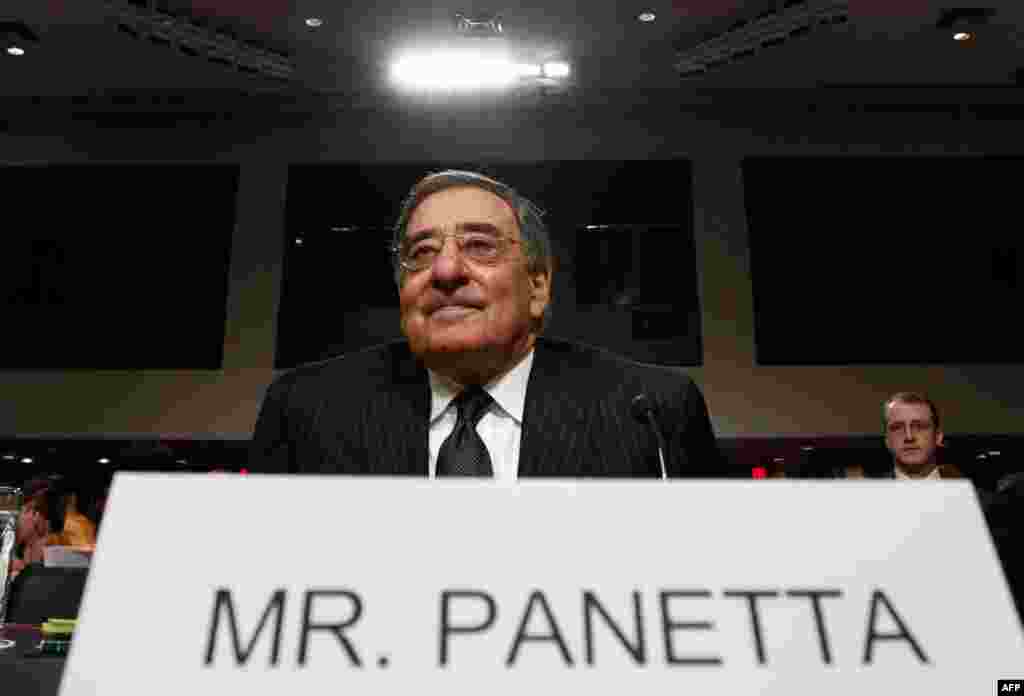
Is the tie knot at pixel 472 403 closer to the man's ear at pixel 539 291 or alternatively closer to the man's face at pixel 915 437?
the man's ear at pixel 539 291

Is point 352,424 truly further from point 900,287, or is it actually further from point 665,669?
point 900,287

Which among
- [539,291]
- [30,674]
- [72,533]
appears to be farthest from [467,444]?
[72,533]

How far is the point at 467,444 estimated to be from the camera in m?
1.19

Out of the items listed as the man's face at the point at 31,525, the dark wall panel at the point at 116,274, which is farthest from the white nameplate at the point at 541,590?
the dark wall panel at the point at 116,274

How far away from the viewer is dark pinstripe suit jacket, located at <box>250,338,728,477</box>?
1.22m

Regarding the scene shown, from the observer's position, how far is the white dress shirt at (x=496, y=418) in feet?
4.04

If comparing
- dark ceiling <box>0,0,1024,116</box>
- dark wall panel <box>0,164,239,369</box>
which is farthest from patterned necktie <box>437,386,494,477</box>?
dark wall panel <box>0,164,239,369</box>

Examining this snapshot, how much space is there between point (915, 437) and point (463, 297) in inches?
99.5

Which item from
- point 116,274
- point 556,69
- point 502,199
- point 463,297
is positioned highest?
point 556,69

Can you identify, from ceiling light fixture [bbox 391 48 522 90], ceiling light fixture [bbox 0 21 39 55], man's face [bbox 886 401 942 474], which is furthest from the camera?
ceiling light fixture [bbox 0 21 39 55]

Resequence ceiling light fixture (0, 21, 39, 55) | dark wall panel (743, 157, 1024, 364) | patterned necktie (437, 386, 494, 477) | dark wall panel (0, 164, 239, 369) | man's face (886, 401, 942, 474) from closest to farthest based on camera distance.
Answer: patterned necktie (437, 386, 494, 477), man's face (886, 401, 942, 474), ceiling light fixture (0, 21, 39, 55), dark wall panel (743, 157, 1024, 364), dark wall panel (0, 164, 239, 369)

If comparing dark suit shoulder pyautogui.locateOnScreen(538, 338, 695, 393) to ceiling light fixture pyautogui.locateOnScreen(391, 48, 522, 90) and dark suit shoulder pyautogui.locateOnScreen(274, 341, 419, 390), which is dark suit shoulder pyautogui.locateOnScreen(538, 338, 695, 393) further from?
ceiling light fixture pyautogui.locateOnScreen(391, 48, 522, 90)

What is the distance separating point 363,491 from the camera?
0.50 meters

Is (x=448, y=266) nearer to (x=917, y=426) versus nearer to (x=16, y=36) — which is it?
(x=917, y=426)
